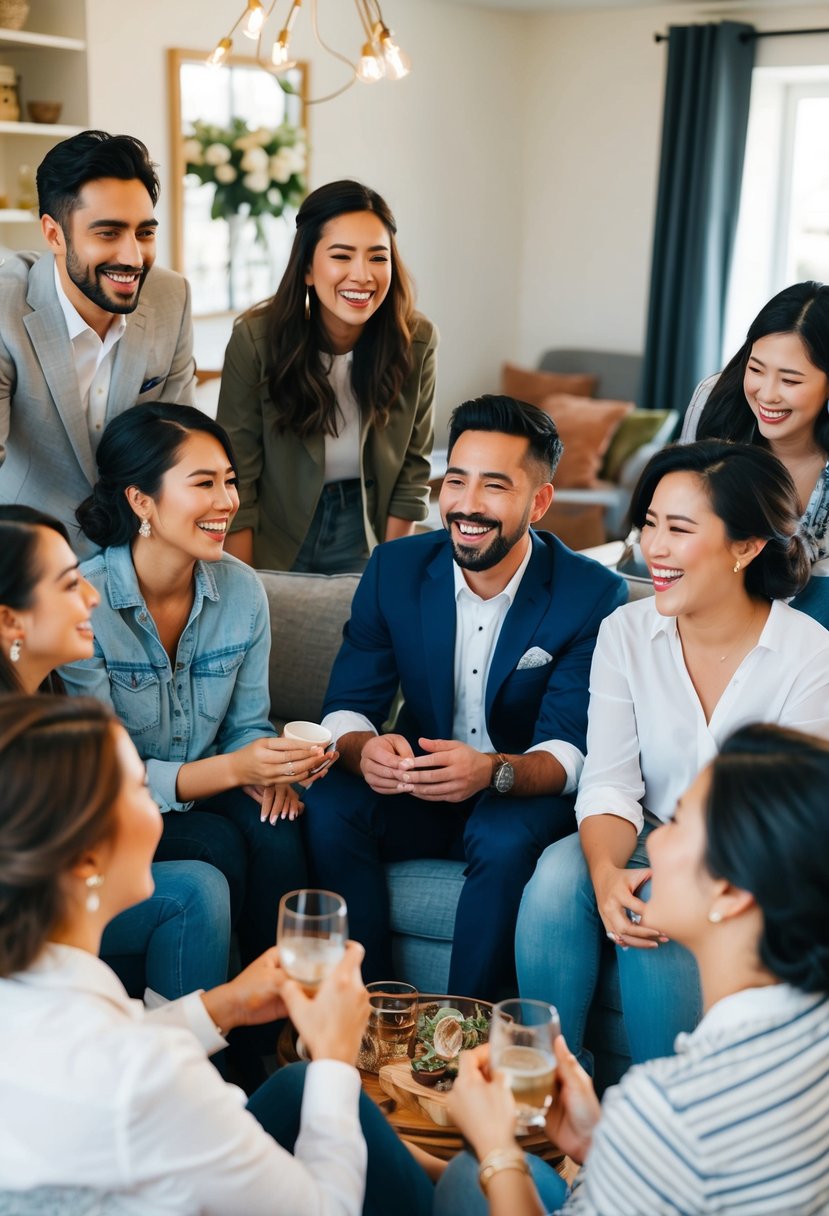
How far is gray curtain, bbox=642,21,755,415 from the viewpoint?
21.6 feet

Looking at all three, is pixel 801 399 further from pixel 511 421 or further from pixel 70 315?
pixel 70 315

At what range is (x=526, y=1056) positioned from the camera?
4.88ft

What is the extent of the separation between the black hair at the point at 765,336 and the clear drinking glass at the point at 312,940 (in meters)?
1.53

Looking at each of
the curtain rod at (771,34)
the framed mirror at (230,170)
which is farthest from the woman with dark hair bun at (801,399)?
the curtain rod at (771,34)

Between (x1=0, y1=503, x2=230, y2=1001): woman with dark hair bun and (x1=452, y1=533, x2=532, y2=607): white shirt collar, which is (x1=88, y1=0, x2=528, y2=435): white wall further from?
(x1=0, y1=503, x2=230, y2=1001): woman with dark hair bun

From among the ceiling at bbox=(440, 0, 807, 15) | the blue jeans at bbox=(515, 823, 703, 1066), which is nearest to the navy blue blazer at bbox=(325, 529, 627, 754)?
the blue jeans at bbox=(515, 823, 703, 1066)

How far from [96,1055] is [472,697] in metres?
1.67

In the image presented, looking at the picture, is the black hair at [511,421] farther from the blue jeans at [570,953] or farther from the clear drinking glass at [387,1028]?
the clear drinking glass at [387,1028]

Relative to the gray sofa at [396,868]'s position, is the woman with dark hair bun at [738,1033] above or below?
above

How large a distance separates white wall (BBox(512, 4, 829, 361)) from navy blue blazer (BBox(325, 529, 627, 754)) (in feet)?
16.1

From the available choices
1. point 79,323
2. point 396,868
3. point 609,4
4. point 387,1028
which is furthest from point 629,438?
point 387,1028

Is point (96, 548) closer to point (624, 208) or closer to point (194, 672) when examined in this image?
point (194, 672)

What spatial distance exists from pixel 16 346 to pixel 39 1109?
6.48 feet

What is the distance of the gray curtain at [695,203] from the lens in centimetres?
660
